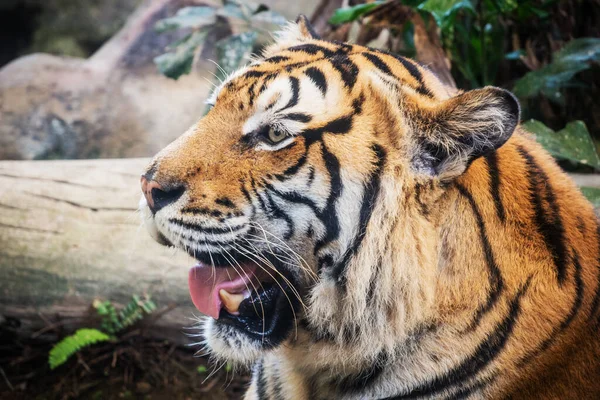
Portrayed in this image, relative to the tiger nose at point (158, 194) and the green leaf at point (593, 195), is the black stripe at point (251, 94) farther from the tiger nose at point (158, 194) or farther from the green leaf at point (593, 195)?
the green leaf at point (593, 195)

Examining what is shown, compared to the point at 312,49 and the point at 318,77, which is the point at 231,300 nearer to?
the point at 318,77

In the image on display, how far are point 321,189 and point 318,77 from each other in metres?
0.33

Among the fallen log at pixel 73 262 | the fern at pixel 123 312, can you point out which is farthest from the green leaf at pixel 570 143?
the fern at pixel 123 312

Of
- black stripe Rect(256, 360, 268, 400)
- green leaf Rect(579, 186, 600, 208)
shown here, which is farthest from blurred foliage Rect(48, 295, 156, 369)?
green leaf Rect(579, 186, 600, 208)

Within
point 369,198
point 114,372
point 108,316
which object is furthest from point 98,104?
point 369,198

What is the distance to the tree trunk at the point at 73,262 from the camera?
2953 millimetres

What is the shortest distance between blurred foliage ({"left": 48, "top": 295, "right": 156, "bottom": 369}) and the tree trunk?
51 mm

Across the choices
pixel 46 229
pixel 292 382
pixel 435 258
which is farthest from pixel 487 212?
pixel 46 229

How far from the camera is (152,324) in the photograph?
9.96 ft

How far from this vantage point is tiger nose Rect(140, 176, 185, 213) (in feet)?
5.63

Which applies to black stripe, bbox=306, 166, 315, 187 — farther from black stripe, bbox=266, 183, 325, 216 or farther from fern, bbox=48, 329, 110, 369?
fern, bbox=48, 329, 110, 369

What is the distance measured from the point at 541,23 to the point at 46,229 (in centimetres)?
291

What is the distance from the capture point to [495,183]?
1736mm

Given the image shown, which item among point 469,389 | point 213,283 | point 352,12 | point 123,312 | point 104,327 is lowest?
point 104,327
